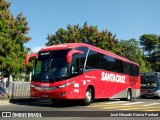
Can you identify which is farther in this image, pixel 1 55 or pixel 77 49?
pixel 1 55

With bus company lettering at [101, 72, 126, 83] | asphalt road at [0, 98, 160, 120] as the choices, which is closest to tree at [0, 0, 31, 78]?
asphalt road at [0, 98, 160, 120]

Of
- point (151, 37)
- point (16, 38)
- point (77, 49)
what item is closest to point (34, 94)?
point (77, 49)

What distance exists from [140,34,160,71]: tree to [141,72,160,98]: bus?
70552 millimetres

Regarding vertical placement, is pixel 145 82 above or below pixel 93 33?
below

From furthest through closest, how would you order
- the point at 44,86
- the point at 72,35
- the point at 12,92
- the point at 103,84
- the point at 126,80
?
the point at 72,35, the point at 126,80, the point at 12,92, the point at 103,84, the point at 44,86

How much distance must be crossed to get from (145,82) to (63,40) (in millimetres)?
24951

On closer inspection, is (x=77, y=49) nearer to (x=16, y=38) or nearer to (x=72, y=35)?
(x=16, y=38)

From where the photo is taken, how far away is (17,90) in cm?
2489

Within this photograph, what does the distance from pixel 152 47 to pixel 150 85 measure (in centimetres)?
7676

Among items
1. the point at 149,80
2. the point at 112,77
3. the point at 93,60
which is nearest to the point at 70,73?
the point at 93,60

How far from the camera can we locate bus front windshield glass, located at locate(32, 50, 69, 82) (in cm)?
1784

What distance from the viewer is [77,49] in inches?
742

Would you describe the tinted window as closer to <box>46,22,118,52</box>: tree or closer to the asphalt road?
the asphalt road

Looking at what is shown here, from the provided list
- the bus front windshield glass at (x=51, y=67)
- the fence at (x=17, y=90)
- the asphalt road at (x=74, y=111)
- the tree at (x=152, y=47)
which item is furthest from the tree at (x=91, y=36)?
the tree at (x=152, y=47)
